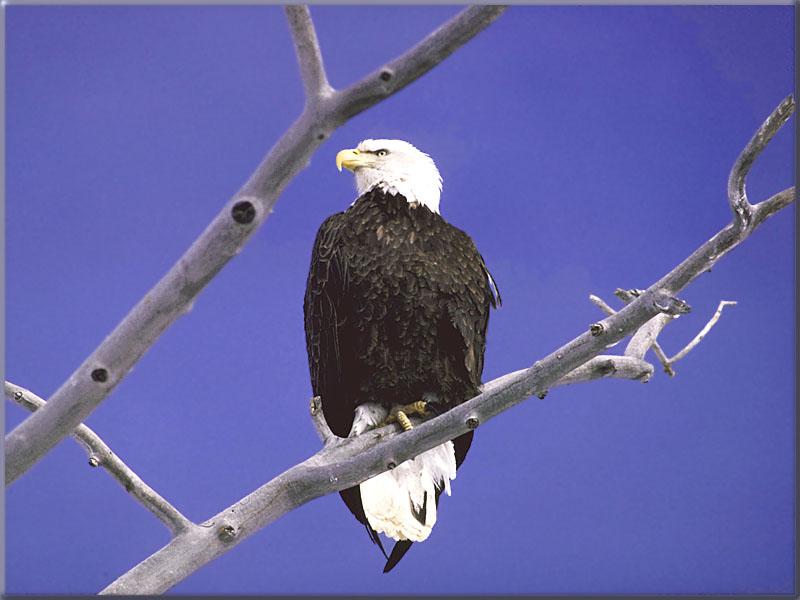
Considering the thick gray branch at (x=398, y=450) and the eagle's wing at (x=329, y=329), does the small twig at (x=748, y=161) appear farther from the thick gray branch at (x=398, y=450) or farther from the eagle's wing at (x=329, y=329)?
the eagle's wing at (x=329, y=329)

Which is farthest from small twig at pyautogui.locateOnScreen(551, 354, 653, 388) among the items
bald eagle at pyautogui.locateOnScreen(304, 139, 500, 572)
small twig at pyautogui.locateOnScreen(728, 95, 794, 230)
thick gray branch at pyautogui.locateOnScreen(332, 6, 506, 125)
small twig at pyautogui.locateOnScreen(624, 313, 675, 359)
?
thick gray branch at pyautogui.locateOnScreen(332, 6, 506, 125)

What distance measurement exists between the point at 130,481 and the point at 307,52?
2.97 feet

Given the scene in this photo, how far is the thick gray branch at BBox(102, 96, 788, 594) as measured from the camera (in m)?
1.60

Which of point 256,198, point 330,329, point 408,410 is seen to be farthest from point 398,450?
point 256,198

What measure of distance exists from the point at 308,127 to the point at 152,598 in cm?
95

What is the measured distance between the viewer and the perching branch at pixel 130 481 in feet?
5.74

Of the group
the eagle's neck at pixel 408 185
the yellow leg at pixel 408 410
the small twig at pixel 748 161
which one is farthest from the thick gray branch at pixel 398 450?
the eagle's neck at pixel 408 185

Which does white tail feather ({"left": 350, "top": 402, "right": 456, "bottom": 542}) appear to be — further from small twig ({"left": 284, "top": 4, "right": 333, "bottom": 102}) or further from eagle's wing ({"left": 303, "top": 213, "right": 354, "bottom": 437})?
small twig ({"left": 284, "top": 4, "right": 333, "bottom": 102})

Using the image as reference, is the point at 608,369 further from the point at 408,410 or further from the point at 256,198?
the point at 256,198

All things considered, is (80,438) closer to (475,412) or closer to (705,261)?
(475,412)

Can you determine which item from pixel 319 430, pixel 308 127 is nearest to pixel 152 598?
pixel 319 430

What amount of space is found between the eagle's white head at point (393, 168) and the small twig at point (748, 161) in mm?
973

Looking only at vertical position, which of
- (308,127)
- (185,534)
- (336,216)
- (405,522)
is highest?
(336,216)

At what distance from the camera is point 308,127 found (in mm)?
1242
